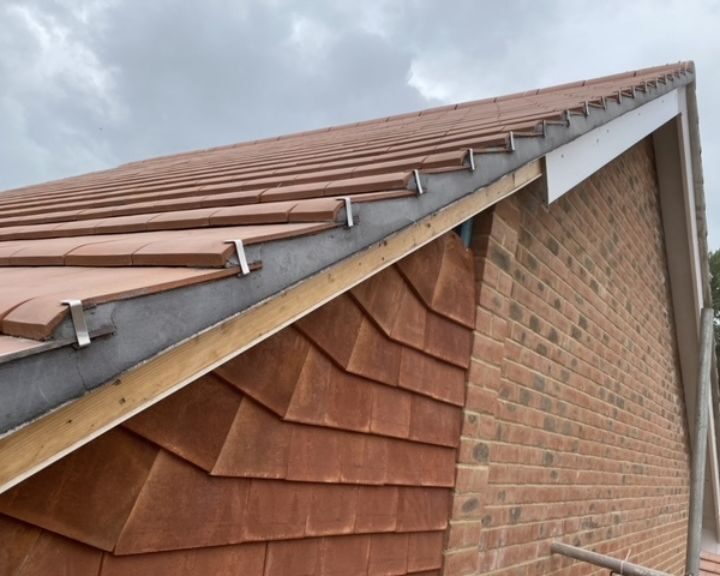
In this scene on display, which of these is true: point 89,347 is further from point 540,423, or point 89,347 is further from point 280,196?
point 540,423

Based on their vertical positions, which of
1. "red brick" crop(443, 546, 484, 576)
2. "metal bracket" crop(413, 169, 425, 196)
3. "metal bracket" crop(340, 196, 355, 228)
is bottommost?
"red brick" crop(443, 546, 484, 576)

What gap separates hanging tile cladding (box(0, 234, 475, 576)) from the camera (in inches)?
46.2

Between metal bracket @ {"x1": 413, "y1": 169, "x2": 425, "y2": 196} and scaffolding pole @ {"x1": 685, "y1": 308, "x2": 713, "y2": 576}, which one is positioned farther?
scaffolding pole @ {"x1": 685, "y1": 308, "x2": 713, "y2": 576}

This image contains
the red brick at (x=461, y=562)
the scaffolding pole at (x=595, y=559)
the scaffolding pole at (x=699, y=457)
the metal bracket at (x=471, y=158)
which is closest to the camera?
the metal bracket at (x=471, y=158)

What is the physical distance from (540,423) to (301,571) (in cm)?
175

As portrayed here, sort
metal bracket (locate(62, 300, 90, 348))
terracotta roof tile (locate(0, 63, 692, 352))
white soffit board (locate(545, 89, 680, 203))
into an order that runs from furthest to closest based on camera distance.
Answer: white soffit board (locate(545, 89, 680, 203)) → terracotta roof tile (locate(0, 63, 692, 352)) → metal bracket (locate(62, 300, 90, 348))

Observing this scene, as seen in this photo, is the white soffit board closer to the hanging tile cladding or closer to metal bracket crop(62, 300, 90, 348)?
the hanging tile cladding

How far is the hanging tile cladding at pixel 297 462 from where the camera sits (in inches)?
46.2

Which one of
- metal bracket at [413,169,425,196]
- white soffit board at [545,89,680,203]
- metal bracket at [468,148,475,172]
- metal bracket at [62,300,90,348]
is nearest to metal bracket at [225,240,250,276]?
metal bracket at [62,300,90,348]

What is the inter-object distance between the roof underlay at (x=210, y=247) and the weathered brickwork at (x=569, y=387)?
0.60 m

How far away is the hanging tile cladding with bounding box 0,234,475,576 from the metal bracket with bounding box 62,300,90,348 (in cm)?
51

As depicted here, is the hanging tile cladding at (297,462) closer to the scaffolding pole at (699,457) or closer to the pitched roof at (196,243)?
the pitched roof at (196,243)

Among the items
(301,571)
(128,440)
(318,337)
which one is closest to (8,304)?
(128,440)

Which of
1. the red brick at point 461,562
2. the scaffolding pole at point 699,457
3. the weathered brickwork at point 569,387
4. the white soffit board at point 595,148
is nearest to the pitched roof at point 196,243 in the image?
the white soffit board at point 595,148
